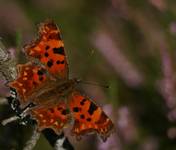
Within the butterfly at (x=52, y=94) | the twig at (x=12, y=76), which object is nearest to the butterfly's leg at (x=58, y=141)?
the twig at (x=12, y=76)

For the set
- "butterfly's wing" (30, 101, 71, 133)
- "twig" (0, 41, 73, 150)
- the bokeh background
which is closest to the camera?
"butterfly's wing" (30, 101, 71, 133)

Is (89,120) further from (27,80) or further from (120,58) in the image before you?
(120,58)

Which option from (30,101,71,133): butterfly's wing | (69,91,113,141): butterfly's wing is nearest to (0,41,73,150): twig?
(30,101,71,133): butterfly's wing

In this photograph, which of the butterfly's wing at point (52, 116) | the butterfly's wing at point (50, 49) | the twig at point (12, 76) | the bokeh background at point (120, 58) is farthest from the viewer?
the bokeh background at point (120, 58)

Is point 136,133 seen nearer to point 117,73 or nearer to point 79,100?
point 117,73

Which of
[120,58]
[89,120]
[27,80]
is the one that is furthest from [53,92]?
[120,58]

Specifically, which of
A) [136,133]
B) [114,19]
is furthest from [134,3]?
[136,133]

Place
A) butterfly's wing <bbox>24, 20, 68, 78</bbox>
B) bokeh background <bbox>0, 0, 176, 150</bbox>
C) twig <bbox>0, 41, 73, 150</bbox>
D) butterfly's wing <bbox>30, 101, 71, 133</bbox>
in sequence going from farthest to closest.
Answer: bokeh background <bbox>0, 0, 176, 150</bbox> < butterfly's wing <bbox>24, 20, 68, 78</bbox> < twig <bbox>0, 41, 73, 150</bbox> < butterfly's wing <bbox>30, 101, 71, 133</bbox>

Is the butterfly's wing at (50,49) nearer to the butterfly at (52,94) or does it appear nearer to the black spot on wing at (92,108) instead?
the butterfly at (52,94)

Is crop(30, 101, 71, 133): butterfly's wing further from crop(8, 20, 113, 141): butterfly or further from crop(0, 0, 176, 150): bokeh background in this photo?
crop(0, 0, 176, 150): bokeh background
